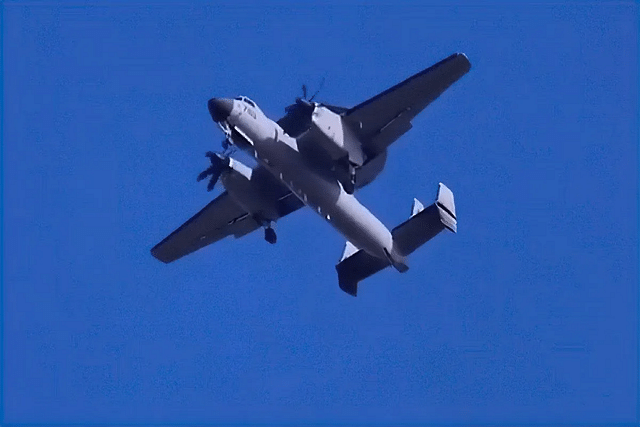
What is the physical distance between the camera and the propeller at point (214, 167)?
115 ft

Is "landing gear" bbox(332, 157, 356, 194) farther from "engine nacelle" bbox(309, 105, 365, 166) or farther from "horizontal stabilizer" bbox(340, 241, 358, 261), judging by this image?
"horizontal stabilizer" bbox(340, 241, 358, 261)

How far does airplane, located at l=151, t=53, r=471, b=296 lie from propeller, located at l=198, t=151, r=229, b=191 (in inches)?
1.3

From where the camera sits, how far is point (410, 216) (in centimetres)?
3756

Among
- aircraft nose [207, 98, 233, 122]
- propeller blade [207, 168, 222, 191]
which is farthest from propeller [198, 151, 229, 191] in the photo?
aircraft nose [207, 98, 233, 122]

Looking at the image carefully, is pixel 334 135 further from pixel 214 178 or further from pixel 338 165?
pixel 214 178

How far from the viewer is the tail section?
1435 inches

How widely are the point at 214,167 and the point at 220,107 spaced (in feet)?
10.2

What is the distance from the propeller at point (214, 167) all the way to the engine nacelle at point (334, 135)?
351cm

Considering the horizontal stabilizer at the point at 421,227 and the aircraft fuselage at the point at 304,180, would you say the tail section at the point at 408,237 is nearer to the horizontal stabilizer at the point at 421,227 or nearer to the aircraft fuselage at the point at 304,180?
the horizontal stabilizer at the point at 421,227

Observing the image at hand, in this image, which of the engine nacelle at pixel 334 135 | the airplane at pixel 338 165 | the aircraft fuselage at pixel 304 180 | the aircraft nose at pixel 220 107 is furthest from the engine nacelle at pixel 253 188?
the engine nacelle at pixel 334 135

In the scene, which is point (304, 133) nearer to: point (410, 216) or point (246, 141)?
point (246, 141)

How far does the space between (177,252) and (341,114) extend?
939 centimetres

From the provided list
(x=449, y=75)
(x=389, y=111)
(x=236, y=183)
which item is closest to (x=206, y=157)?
(x=236, y=183)

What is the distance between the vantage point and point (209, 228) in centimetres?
3928
